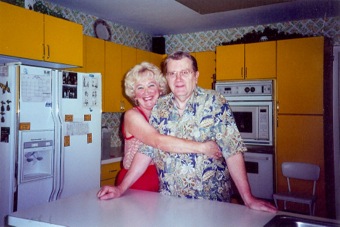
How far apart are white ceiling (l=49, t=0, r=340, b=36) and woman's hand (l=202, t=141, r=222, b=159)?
2520 mm

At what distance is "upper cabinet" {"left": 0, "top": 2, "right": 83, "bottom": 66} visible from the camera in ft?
8.64

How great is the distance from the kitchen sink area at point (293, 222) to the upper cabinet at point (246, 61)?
116 inches

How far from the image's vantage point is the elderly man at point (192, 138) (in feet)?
4.69

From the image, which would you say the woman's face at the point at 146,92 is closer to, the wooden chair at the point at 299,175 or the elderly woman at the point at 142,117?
the elderly woman at the point at 142,117

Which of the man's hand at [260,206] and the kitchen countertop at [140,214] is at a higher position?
the man's hand at [260,206]

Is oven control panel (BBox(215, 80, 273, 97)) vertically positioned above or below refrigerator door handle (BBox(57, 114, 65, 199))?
above

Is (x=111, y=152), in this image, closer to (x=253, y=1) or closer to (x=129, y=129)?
(x=129, y=129)

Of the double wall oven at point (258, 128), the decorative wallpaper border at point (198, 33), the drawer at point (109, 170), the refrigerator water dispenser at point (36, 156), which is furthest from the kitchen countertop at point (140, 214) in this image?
the decorative wallpaper border at point (198, 33)

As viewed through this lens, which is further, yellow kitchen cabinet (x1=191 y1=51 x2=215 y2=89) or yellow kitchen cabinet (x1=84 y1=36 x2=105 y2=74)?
yellow kitchen cabinet (x1=191 y1=51 x2=215 y2=89)

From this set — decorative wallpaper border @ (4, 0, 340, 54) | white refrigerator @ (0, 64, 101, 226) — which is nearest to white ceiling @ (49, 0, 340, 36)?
decorative wallpaper border @ (4, 0, 340, 54)

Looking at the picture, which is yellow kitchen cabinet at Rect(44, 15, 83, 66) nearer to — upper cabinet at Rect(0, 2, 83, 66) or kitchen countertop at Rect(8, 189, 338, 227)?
upper cabinet at Rect(0, 2, 83, 66)

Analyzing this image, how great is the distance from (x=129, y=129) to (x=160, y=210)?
0.73m

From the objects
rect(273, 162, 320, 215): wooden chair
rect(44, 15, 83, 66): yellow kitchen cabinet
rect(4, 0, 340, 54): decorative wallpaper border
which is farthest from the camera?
rect(4, 0, 340, 54): decorative wallpaper border

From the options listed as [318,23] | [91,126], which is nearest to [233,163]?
[91,126]
